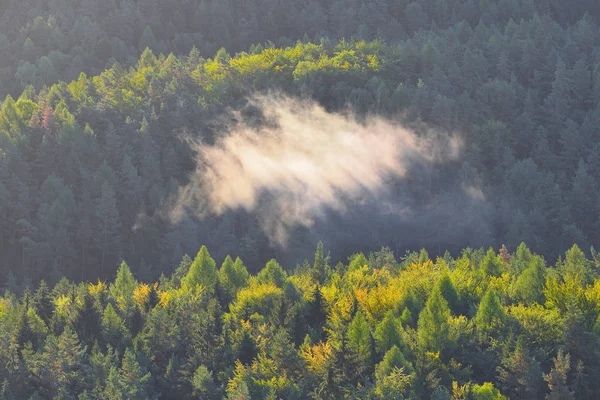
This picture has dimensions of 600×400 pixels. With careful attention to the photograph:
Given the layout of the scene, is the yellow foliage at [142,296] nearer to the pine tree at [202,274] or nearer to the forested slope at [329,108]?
the pine tree at [202,274]

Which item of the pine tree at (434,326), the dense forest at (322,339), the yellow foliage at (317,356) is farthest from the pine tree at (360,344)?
the pine tree at (434,326)

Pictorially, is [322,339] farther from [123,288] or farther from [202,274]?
[123,288]

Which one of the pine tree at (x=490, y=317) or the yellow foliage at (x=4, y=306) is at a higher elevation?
the yellow foliage at (x=4, y=306)

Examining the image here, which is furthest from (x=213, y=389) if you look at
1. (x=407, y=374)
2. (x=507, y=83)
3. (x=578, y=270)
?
(x=507, y=83)

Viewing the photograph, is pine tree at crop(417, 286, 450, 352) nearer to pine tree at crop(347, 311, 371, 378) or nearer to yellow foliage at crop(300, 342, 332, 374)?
pine tree at crop(347, 311, 371, 378)

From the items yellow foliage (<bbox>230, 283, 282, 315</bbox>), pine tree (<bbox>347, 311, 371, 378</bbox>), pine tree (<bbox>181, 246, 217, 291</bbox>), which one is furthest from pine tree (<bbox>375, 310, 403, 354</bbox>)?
pine tree (<bbox>181, 246, 217, 291</bbox>)

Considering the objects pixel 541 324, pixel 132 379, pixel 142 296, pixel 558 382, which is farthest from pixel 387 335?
pixel 142 296

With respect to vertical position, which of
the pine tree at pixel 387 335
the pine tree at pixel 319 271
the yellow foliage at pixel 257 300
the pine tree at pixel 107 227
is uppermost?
the pine tree at pixel 107 227
